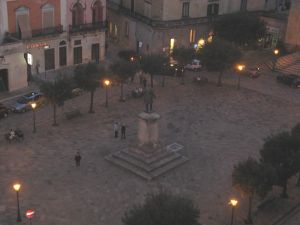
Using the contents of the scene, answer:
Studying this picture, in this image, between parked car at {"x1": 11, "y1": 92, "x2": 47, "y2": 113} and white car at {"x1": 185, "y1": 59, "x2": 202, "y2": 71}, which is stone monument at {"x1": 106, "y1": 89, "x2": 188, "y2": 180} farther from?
white car at {"x1": 185, "y1": 59, "x2": 202, "y2": 71}

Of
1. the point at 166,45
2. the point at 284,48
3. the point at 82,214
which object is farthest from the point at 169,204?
the point at 284,48

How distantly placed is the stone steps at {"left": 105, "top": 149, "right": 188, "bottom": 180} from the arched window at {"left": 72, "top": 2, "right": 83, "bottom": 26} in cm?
Result: 2328

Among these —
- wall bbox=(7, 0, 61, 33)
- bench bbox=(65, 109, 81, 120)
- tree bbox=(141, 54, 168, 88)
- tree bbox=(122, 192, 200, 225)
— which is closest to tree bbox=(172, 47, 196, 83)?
tree bbox=(141, 54, 168, 88)

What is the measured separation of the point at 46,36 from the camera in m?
55.2

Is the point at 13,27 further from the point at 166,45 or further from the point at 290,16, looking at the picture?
the point at 290,16

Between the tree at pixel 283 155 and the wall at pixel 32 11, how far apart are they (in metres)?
30.3

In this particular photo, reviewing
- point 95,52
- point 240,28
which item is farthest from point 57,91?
point 240,28

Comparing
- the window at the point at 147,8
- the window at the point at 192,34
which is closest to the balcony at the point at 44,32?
the window at the point at 147,8

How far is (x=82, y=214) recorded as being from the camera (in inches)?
1273

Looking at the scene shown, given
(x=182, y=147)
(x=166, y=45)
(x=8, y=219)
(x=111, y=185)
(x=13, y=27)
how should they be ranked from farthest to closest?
(x=166, y=45) < (x=13, y=27) < (x=182, y=147) < (x=111, y=185) < (x=8, y=219)

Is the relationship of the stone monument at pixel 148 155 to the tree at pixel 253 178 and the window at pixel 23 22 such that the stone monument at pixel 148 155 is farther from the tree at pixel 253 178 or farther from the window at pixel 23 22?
the window at pixel 23 22

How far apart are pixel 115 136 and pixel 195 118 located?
8180mm

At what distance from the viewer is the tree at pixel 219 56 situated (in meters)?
54.0

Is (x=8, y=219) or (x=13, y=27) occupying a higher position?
(x=13, y=27)
